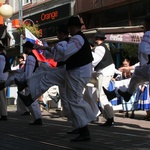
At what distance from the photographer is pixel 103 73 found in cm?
930

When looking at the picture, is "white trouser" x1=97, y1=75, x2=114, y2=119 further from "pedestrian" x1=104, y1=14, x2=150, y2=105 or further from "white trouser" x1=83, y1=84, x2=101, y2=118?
"pedestrian" x1=104, y1=14, x2=150, y2=105

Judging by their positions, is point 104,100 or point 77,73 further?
point 104,100

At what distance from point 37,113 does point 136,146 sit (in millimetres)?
3636

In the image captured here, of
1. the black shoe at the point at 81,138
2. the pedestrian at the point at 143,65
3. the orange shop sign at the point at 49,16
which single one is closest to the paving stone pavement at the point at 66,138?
the black shoe at the point at 81,138

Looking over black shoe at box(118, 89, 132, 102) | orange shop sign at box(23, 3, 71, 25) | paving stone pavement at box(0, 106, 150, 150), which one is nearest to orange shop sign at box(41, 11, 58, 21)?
orange shop sign at box(23, 3, 71, 25)

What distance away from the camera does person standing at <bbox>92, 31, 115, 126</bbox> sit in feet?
29.9

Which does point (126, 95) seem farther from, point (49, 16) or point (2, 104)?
point (49, 16)

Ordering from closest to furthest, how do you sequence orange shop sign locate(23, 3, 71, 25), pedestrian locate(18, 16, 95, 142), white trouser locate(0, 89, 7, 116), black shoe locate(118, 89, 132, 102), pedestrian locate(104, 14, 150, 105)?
1. pedestrian locate(18, 16, 95, 142)
2. pedestrian locate(104, 14, 150, 105)
3. black shoe locate(118, 89, 132, 102)
4. white trouser locate(0, 89, 7, 116)
5. orange shop sign locate(23, 3, 71, 25)

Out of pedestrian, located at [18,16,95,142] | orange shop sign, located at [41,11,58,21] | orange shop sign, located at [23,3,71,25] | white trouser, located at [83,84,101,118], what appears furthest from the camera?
orange shop sign, located at [41,11,58,21]

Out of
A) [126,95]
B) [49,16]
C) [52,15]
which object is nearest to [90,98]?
[126,95]

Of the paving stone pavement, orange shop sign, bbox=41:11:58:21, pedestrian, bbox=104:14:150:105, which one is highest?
orange shop sign, bbox=41:11:58:21

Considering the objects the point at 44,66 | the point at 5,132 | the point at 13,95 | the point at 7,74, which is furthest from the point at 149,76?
the point at 13,95

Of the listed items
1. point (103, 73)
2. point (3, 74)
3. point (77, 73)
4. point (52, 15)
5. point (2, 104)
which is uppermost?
point (52, 15)

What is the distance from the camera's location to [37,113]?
9523 millimetres
